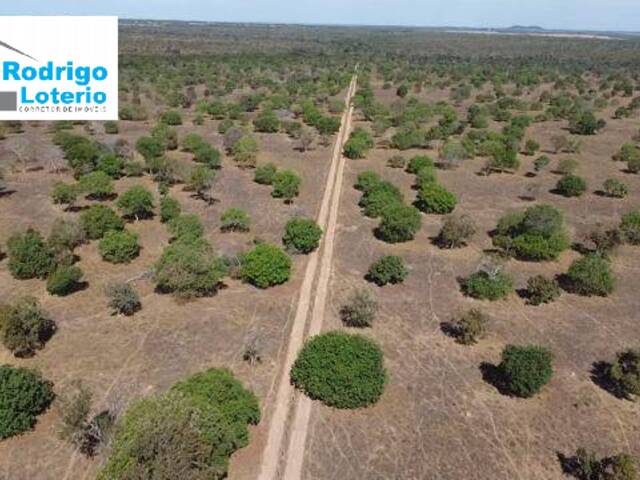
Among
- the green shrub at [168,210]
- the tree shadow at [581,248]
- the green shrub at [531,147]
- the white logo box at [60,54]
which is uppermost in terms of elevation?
the white logo box at [60,54]

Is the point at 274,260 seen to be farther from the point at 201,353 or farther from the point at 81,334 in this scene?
the point at 81,334

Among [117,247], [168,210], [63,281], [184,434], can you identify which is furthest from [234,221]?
[184,434]

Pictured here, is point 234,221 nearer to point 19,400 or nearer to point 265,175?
point 265,175

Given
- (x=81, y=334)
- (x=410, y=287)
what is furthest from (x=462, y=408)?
(x=81, y=334)

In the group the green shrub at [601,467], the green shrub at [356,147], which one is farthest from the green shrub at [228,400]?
the green shrub at [356,147]

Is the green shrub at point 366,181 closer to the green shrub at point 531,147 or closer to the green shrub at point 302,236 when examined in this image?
the green shrub at point 302,236

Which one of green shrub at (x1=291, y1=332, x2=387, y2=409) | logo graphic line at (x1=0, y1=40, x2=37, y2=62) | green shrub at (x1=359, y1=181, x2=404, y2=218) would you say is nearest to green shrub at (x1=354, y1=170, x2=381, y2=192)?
green shrub at (x1=359, y1=181, x2=404, y2=218)

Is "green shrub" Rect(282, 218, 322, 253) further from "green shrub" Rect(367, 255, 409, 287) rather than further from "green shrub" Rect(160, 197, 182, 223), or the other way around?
"green shrub" Rect(160, 197, 182, 223)
